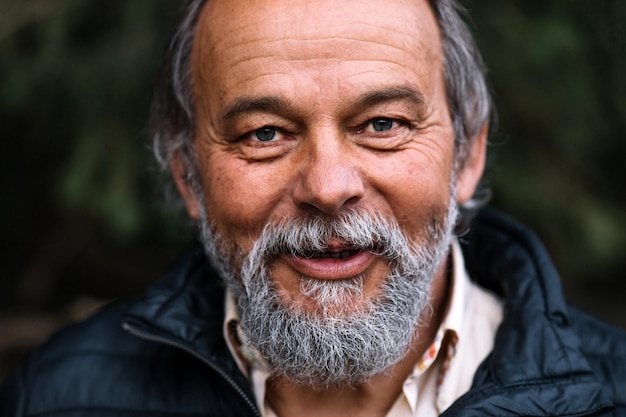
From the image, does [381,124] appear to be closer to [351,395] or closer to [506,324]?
[506,324]

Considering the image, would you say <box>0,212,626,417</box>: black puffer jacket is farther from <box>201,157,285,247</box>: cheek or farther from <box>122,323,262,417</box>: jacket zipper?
<box>201,157,285,247</box>: cheek

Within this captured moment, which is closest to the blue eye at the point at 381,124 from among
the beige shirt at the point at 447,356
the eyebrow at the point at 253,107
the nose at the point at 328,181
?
the nose at the point at 328,181

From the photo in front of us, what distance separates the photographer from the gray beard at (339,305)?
2006 millimetres

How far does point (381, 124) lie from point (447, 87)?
0.35 m

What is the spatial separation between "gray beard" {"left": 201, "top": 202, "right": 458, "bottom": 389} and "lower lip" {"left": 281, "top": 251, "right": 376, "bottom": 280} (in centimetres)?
2

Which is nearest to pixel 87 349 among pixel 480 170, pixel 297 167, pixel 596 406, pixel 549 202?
pixel 297 167

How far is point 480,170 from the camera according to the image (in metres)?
2.48

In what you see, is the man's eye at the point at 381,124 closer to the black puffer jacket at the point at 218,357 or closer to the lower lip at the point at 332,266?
the lower lip at the point at 332,266

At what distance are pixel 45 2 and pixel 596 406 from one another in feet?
8.70

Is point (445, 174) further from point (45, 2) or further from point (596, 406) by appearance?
point (45, 2)

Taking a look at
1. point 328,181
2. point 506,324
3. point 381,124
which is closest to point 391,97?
point 381,124

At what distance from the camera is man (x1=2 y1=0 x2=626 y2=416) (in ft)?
6.55

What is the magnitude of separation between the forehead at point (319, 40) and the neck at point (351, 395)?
79 centimetres

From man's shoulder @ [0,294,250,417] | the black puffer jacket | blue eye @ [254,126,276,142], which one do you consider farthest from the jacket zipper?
blue eye @ [254,126,276,142]
